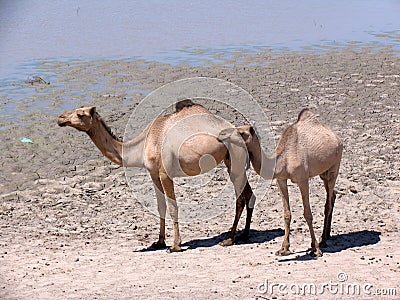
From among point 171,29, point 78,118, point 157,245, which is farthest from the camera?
point 171,29

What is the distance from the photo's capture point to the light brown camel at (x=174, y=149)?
8992mm

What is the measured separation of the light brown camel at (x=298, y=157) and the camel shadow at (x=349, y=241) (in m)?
0.13

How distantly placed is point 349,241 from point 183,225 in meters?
2.42

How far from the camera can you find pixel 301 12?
108 ft

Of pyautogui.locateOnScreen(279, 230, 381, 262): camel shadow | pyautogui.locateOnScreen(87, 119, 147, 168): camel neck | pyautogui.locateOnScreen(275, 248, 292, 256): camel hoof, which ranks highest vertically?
pyautogui.locateOnScreen(87, 119, 147, 168): camel neck

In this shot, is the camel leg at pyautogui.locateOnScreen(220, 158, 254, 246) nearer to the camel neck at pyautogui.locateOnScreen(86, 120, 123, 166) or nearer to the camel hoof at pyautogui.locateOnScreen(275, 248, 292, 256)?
the camel hoof at pyautogui.locateOnScreen(275, 248, 292, 256)

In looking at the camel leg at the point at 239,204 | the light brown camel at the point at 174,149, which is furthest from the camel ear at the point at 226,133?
the camel leg at the point at 239,204

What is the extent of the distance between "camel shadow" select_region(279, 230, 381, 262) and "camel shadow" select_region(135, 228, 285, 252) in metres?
0.76

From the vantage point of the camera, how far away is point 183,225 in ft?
33.8

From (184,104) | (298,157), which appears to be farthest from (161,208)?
(298,157)

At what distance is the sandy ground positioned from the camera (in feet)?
24.7

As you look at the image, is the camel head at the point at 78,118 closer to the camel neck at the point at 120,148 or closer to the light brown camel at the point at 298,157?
the camel neck at the point at 120,148

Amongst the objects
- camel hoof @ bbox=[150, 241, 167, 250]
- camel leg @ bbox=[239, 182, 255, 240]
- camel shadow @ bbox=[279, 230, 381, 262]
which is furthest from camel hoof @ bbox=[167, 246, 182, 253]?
camel shadow @ bbox=[279, 230, 381, 262]

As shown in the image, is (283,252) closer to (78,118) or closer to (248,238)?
(248,238)
